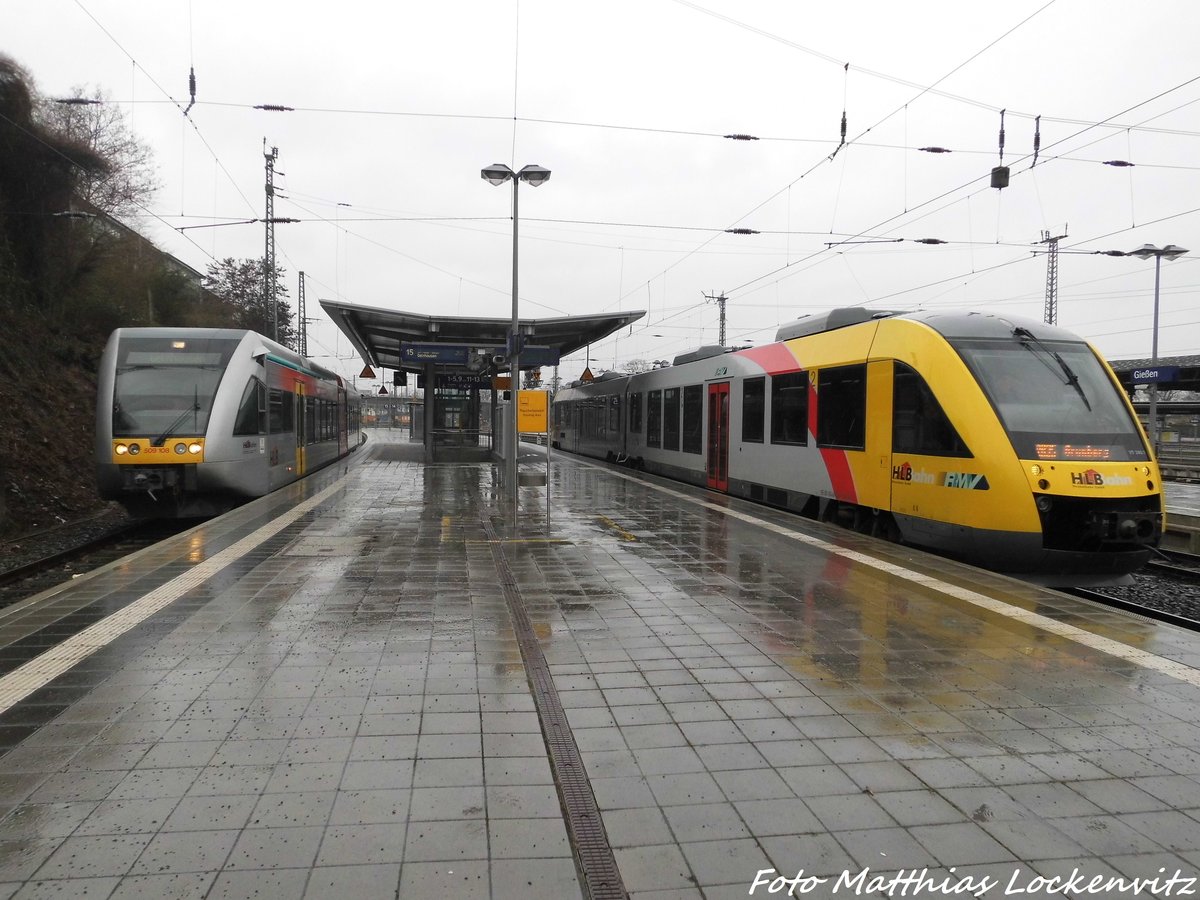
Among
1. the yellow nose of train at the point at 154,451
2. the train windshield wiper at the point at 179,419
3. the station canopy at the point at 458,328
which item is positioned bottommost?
the yellow nose of train at the point at 154,451

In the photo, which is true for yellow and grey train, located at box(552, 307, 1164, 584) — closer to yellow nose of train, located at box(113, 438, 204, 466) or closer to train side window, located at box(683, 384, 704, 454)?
train side window, located at box(683, 384, 704, 454)

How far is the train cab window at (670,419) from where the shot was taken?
1891 centimetres

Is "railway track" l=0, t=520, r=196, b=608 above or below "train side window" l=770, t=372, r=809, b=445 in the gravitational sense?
below

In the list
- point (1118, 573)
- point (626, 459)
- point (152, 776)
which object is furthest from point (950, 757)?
point (626, 459)

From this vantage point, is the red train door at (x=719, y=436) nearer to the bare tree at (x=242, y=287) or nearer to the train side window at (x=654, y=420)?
the train side window at (x=654, y=420)

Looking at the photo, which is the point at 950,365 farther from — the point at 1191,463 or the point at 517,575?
the point at 1191,463

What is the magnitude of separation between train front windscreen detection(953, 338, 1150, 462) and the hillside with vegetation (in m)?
15.0

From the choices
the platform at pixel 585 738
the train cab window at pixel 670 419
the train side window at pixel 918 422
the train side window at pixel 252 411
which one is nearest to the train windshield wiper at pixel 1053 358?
the train side window at pixel 918 422

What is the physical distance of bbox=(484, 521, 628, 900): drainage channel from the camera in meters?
2.76

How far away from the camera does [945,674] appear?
483 centimetres

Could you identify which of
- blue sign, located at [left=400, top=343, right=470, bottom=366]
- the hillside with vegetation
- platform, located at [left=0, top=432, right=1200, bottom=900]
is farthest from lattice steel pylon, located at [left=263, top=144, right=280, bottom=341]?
platform, located at [left=0, top=432, right=1200, bottom=900]

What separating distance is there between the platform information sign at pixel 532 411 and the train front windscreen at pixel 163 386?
4.91m

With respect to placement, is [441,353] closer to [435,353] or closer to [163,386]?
[435,353]

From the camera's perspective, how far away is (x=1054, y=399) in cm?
816
